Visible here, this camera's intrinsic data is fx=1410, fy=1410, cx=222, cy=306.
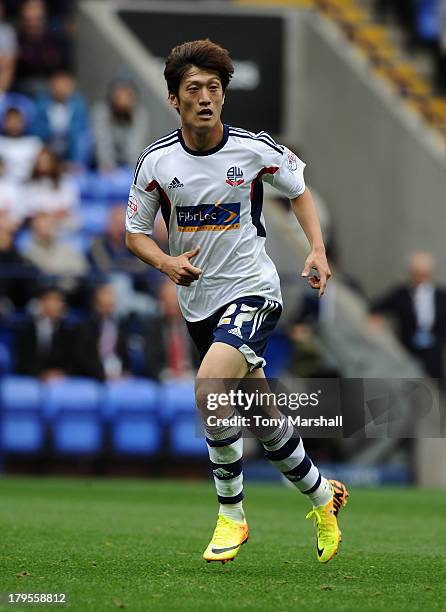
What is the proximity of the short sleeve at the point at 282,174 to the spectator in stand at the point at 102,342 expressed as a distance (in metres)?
7.60

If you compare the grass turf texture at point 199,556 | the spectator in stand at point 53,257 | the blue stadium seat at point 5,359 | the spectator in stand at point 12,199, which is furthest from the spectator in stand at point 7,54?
the grass turf texture at point 199,556

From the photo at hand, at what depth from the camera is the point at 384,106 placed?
752 inches

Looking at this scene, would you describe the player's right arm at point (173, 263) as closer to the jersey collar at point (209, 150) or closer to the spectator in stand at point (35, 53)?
the jersey collar at point (209, 150)

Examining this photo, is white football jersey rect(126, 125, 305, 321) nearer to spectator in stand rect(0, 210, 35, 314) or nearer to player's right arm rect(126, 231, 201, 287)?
player's right arm rect(126, 231, 201, 287)

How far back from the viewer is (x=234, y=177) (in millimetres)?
6605

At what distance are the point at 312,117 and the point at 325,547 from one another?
1420cm

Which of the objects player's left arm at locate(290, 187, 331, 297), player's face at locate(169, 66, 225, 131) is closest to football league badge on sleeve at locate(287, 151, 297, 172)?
player's left arm at locate(290, 187, 331, 297)

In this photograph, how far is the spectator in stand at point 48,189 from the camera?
1541 cm

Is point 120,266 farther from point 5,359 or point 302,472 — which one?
point 302,472

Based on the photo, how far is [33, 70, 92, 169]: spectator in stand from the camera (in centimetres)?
1661

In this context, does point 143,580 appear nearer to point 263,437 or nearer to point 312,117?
point 263,437

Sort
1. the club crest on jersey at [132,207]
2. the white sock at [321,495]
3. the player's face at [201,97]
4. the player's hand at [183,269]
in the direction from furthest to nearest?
the white sock at [321,495], the club crest on jersey at [132,207], the player's face at [201,97], the player's hand at [183,269]

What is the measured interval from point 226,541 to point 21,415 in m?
7.65

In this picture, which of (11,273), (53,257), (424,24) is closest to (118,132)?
(53,257)
